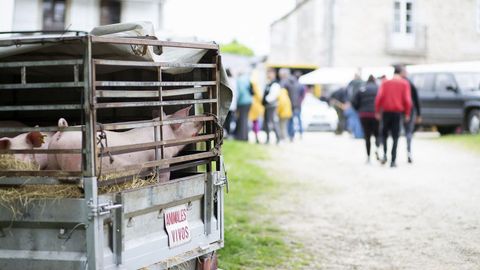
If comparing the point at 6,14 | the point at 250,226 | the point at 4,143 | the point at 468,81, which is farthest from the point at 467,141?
the point at 4,143

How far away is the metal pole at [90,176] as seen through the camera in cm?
441

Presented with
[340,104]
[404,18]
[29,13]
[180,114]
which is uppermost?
[404,18]

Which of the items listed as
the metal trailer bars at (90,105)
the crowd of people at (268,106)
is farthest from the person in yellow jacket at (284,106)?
the metal trailer bars at (90,105)

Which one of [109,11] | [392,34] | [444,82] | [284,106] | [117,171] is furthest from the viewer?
[392,34]

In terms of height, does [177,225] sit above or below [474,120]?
above

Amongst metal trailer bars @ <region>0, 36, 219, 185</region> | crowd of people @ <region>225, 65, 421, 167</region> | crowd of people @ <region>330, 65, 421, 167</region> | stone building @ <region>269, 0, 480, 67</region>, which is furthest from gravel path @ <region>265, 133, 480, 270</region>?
stone building @ <region>269, 0, 480, 67</region>

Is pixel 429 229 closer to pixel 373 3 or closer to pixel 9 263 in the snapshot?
pixel 9 263

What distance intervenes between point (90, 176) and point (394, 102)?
34.6 ft

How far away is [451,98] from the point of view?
74.7 feet

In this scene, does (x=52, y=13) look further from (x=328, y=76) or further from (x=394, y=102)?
(x=394, y=102)

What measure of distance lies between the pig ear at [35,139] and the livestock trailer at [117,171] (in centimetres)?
15

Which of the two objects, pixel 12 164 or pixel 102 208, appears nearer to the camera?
pixel 102 208

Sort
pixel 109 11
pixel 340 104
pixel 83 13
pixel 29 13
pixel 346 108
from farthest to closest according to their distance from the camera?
pixel 109 11
pixel 83 13
pixel 29 13
pixel 340 104
pixel 346 108

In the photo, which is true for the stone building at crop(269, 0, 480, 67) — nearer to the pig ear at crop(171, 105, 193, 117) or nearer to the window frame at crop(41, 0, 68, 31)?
the window frame at crop(41, 0, 68, 31)
